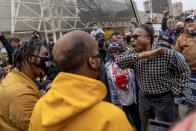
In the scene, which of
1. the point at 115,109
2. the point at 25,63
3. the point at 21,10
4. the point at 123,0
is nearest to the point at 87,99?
the point at 115,109

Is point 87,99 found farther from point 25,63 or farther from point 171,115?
point 171,115

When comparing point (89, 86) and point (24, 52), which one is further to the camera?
point (24, 52)

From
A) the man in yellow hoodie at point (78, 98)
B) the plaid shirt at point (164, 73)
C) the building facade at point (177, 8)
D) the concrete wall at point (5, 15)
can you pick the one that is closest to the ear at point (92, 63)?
the man in yellow hoodie at point (78, 98)

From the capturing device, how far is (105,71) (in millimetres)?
3070

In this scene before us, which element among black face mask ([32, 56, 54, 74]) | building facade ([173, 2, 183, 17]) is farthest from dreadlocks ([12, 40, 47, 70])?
building facade ([173, 2, 183, 17])

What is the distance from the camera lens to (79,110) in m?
0.86

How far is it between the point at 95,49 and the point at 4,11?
19.0 m

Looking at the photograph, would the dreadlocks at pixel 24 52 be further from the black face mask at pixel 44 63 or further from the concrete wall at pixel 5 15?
the concrete wall at pixel 5 15

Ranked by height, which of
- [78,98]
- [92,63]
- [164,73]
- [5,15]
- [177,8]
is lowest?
[164,73]

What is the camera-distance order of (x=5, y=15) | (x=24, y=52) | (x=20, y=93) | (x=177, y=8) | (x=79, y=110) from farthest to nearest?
(x=177, y=8) → (x=5, y=15) → (x=24, y=52) → (x=20, y=93) → (x=79, y=110)

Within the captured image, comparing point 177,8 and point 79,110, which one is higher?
point 177,8

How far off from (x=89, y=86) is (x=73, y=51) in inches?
9.5

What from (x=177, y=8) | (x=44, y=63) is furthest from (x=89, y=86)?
(x=177, y=8)

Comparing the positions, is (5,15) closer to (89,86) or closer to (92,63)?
(92,63)
